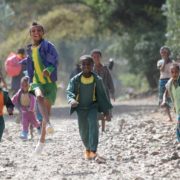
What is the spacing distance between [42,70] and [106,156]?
5.23 ft

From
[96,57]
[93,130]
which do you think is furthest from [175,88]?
[93,130]

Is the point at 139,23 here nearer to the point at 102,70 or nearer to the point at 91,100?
the point at 102,70

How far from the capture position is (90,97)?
10.1 meters

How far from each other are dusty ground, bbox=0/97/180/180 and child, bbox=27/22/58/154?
721 mm

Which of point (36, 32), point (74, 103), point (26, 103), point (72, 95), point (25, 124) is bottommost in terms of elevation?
point (25, 124)

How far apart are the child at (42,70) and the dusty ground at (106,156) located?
0.72 meters

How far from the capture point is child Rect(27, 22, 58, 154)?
33.9ft

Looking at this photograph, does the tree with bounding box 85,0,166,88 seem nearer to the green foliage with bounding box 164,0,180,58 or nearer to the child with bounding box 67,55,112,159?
the green foliage with bounding box 164,0,180,58

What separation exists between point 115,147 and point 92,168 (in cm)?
254

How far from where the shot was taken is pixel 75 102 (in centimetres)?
973

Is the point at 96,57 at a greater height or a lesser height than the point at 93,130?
greater

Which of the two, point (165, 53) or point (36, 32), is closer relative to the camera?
point (36, 32)

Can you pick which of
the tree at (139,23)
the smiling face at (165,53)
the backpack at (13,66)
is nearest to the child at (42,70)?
the smiling face at (165,53)

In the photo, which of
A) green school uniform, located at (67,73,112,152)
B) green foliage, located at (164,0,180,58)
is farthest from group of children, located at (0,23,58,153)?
green foliage, located at (164,0,180,58)
